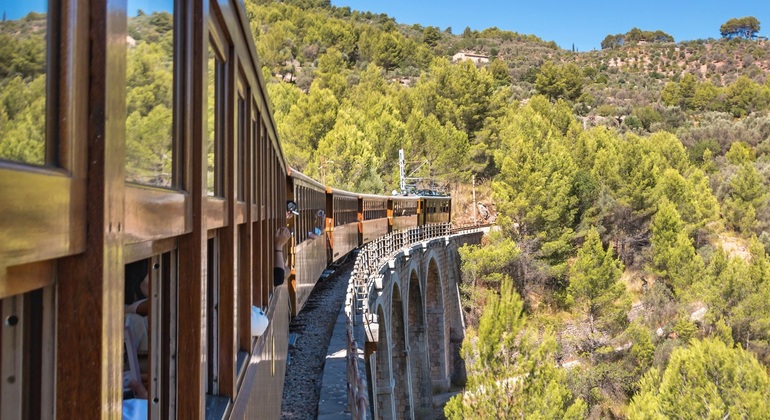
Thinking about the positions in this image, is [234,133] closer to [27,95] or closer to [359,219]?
[27,95]

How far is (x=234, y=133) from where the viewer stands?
2.30 metres

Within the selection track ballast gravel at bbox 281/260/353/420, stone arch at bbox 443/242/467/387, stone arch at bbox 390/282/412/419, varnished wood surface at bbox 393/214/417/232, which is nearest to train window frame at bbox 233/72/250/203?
track ballast gravel at bbox 281/260/353/420

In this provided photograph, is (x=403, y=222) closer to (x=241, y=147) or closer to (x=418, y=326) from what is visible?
(x=418, y=326)

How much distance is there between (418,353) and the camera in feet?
75.3

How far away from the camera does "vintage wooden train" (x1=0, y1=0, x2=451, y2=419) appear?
0.73 metres

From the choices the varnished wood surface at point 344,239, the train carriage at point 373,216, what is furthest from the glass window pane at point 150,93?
the train carriage at point 373,216

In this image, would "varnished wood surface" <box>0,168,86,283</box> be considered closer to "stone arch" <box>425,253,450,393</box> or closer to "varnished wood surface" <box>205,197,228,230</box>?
"varnished wood surface" <box>205,197,228,230</box>

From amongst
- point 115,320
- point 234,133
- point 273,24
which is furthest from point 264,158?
point 273,24

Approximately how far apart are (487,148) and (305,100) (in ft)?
45.3

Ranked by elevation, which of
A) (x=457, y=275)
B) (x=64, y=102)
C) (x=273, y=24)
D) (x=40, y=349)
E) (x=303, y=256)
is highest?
(x=273, y=24)

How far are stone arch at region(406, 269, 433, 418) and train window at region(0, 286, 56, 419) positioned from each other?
2097cm

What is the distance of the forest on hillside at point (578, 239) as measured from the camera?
695 inches

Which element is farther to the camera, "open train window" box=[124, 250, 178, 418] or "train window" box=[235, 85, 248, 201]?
"train window" box=[235, 85, 248, 201]

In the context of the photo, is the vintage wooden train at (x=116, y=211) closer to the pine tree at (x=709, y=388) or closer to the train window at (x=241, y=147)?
the train window at (x=241, y=147)
